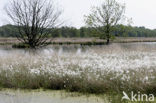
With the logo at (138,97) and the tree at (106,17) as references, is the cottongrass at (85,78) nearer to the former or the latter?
the logo at (138,97)

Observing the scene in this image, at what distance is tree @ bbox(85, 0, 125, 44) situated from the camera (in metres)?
20.8

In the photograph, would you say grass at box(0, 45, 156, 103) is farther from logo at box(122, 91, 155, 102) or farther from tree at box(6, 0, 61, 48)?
tree at box(6, 0, 61, 48)

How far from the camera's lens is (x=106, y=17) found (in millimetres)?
20875

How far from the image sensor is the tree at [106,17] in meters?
20.8

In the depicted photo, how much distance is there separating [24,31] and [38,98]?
15703 mm

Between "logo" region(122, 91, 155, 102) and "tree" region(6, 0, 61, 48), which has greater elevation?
"tree" region(6, 0, 61, 48)

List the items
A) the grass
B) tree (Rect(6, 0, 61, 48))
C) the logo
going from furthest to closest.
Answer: tree (Rect(6, 0, 61, 48)), the grass, the logo

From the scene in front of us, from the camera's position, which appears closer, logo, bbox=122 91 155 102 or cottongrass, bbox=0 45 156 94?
logo, bbox=122 91 155 102

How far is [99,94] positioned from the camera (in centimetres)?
404

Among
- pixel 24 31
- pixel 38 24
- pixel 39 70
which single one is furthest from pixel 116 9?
pixel 39 70

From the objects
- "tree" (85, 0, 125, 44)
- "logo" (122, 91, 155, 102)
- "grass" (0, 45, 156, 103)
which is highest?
"tree" (85, 0, 125, 44)

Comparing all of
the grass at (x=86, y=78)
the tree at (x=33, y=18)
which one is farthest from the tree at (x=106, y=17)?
the grass at (x=86, y=78)

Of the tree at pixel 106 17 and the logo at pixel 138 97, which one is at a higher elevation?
the tree at pixel 106 17

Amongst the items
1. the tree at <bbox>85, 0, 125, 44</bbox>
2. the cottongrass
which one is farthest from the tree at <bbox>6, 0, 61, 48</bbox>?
the cottongrass
